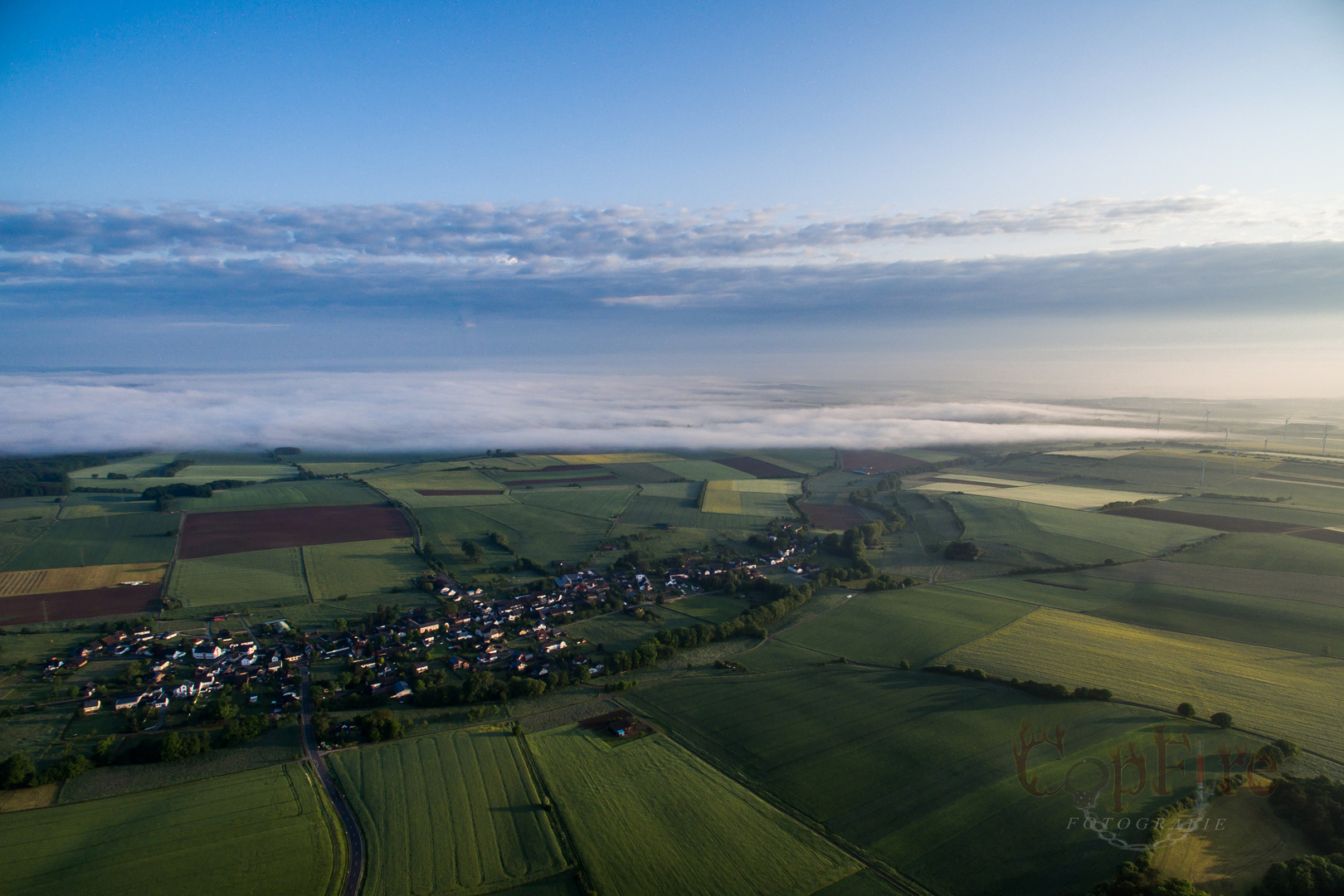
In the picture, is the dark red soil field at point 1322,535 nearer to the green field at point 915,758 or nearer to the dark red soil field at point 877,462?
the green field at point 915,758

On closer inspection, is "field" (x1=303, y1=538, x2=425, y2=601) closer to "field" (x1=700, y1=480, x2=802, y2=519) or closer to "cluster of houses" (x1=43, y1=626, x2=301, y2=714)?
"cluster of houses" (x1=43, y1=626, x2=301, y2=714)

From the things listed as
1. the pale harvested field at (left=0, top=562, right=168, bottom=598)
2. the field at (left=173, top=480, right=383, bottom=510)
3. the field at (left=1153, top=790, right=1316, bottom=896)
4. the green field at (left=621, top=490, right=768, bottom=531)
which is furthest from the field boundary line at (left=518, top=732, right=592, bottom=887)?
the field at (left=173, top=480, right=383, bottom=510)

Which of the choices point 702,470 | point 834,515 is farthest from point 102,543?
point 834,515

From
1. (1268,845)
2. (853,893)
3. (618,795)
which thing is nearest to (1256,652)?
(1268,845)

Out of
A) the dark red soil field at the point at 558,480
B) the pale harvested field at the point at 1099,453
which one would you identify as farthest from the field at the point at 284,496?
A: the pale harvested field at the point at 1099,453

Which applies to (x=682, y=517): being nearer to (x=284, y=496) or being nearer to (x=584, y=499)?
(x=584, y=499)
